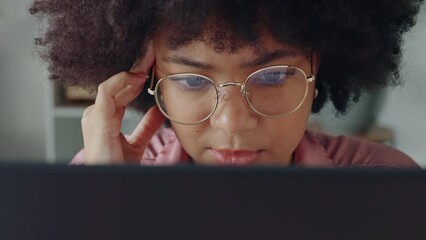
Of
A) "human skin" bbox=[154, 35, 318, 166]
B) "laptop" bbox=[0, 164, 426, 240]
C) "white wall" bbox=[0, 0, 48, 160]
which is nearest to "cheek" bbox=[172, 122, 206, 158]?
"human skin" bbox=[154, 35, 318, 166]

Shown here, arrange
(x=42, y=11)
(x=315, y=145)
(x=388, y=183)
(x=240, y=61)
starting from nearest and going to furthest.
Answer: (x=388, y=183)
(x=240, y=61)
(x=42, y=11)
(x=315, y=145)

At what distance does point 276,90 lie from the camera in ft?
2.65

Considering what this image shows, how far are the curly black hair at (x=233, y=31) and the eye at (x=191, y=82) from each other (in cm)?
5

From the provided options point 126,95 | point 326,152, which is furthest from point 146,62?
point 326,152

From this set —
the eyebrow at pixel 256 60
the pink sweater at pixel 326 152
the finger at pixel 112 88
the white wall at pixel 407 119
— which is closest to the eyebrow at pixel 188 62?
the eyebrow at pixel 256 60

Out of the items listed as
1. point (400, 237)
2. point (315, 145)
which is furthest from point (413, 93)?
point (400, 237)

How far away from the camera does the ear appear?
2.74ft

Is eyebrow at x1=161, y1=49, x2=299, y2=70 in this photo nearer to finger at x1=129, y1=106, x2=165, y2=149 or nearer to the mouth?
the mouth

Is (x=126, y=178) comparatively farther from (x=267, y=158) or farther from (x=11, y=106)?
(x=11, y=106)

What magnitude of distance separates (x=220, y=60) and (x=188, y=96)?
3.4 inches

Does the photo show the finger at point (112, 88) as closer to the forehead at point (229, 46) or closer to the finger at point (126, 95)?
the finger at point (126, 95)

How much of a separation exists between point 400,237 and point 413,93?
2.00 m

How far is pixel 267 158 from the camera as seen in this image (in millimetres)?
848

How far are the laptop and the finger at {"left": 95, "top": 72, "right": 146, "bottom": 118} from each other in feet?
1.71
